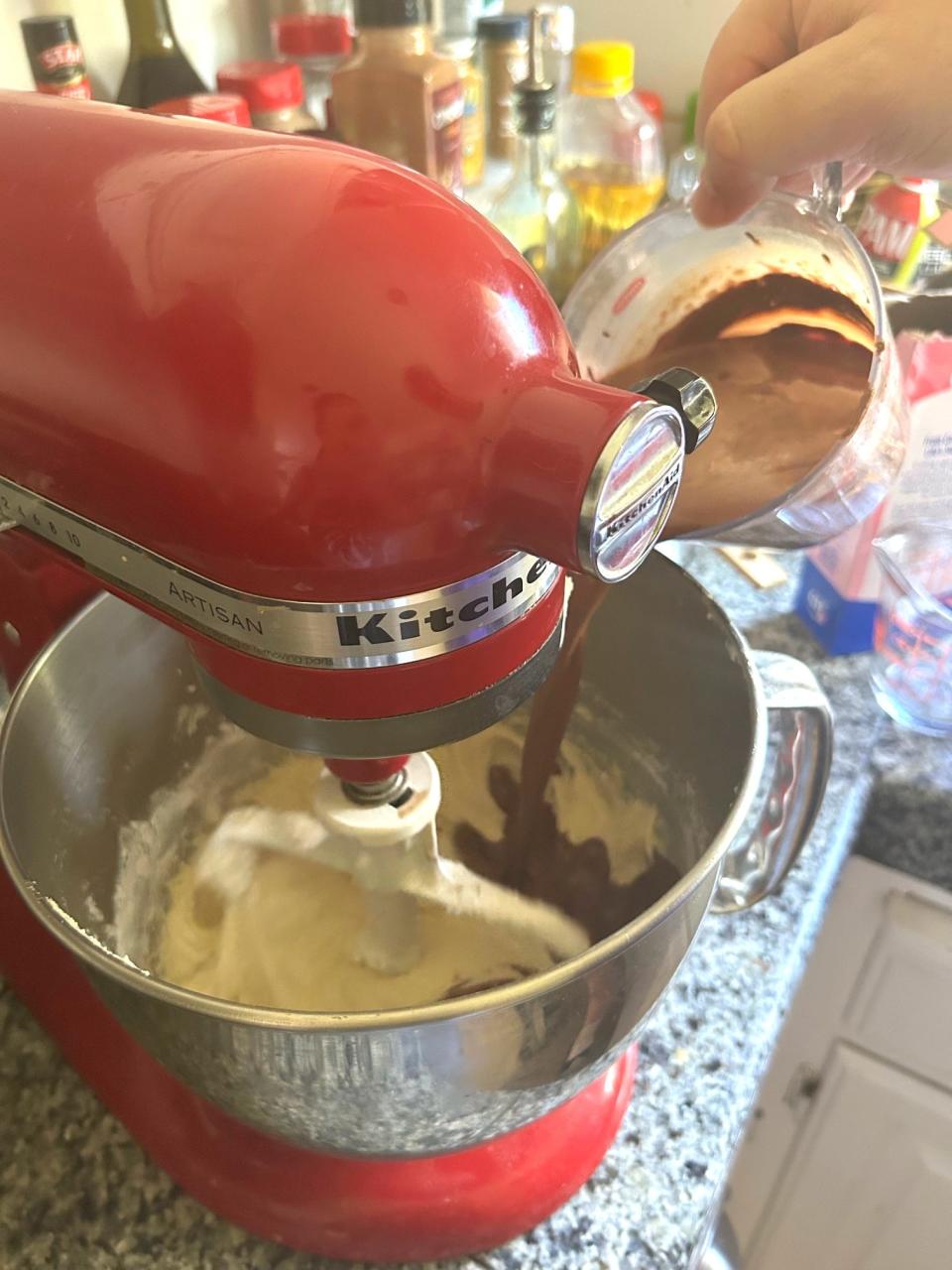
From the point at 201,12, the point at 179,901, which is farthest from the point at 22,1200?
the point at 201,12

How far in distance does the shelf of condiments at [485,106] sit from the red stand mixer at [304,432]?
1.17 feet

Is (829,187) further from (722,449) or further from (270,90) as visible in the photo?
(270,90)

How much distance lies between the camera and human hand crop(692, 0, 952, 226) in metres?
0.41

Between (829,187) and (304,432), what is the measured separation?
0.40m

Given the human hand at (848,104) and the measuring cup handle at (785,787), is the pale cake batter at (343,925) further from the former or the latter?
the human hand at (848,104)

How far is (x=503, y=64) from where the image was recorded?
95cm

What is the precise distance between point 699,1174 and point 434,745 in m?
0.28

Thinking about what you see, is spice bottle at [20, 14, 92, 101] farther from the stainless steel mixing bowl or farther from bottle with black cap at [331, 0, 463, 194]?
the stainless steel mixing bowl

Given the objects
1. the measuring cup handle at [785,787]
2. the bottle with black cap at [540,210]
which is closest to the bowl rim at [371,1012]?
the measuring cup handle at [785,787]

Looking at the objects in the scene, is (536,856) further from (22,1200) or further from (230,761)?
(22,1200)

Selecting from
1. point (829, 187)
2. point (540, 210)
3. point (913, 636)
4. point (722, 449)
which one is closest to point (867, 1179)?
point (913, 636)

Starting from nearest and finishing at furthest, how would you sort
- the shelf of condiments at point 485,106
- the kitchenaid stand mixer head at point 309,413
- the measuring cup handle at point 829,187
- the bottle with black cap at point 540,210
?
1. the kitchenaid stand mixer head at point 309,413
2. the measuring cup handle at point 829,187
3. the shelf of condiments at point 485,106
4. the bottle with black cap at point 540,210

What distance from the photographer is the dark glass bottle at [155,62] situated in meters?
0.74

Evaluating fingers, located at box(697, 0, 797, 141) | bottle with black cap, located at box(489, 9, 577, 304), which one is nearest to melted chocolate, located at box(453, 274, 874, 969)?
fingers, located at box(697, 0, 797, 141)
